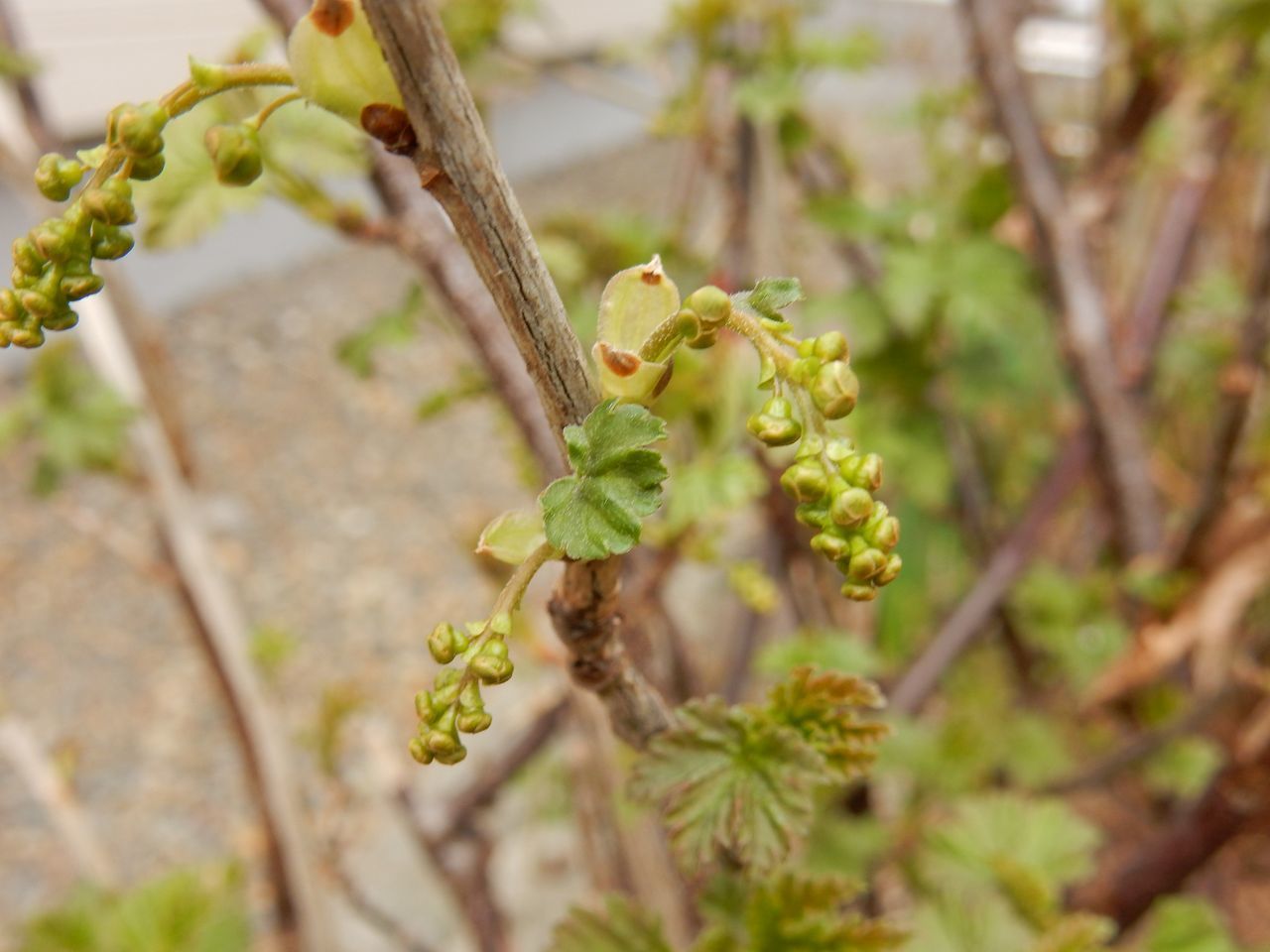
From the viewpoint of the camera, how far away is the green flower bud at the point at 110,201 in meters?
0.18

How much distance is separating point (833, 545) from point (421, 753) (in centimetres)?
9

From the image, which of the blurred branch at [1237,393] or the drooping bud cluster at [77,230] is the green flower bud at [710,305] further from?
the blurred branch at [1237,393]

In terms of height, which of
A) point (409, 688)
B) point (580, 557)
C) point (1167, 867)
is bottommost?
point (1167, 867)

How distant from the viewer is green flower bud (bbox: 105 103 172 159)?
0.59 feet

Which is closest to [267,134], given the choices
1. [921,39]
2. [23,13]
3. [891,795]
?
[891,795]

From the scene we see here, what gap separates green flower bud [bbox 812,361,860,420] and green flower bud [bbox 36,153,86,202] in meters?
0.14

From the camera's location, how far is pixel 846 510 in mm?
189

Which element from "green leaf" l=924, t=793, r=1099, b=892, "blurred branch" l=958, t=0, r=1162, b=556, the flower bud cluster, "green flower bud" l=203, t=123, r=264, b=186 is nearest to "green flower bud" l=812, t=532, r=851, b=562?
the flower bud cluster

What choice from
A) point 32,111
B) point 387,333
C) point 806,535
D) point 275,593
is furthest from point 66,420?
point 275,593

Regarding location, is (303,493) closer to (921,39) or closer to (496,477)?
(496,477)

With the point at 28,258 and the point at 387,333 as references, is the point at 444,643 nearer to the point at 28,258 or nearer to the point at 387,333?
the point at 28,258

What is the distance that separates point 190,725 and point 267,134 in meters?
1.35

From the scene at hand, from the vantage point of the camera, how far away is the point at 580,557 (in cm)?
20

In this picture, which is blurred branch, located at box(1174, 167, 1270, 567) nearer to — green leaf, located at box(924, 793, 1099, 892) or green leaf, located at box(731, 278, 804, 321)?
green leaf, located at box(924, 793, 1099, 892)
